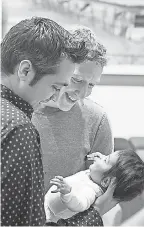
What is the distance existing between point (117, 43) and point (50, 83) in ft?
4.10

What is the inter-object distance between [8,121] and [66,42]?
0.77 feet

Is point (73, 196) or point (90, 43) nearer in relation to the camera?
point (73, 196)

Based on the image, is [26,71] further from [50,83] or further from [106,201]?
[106,201]

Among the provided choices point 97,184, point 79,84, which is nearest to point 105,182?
point 97,184

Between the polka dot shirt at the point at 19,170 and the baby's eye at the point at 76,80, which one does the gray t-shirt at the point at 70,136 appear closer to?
the baby's eye at the point at 76,80

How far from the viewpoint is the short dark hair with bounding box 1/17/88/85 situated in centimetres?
80

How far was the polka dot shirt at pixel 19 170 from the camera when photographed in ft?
2.36

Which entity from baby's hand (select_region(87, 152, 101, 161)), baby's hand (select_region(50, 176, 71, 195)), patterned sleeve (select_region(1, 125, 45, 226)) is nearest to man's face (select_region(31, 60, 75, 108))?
patterned sleeve (select_region(1, 125, 45, 226))

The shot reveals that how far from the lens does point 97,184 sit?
134cm

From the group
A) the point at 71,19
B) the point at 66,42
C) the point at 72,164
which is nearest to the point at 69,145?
the point at 72,164

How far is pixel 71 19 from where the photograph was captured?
6.40 ft

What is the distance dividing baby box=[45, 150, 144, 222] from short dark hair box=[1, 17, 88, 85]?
1.45 ft

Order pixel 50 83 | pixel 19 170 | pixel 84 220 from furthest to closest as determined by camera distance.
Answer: pixel 84 220 < pixel 50 83 < pixel 19 170

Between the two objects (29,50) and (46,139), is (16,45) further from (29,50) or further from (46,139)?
(46,139)
